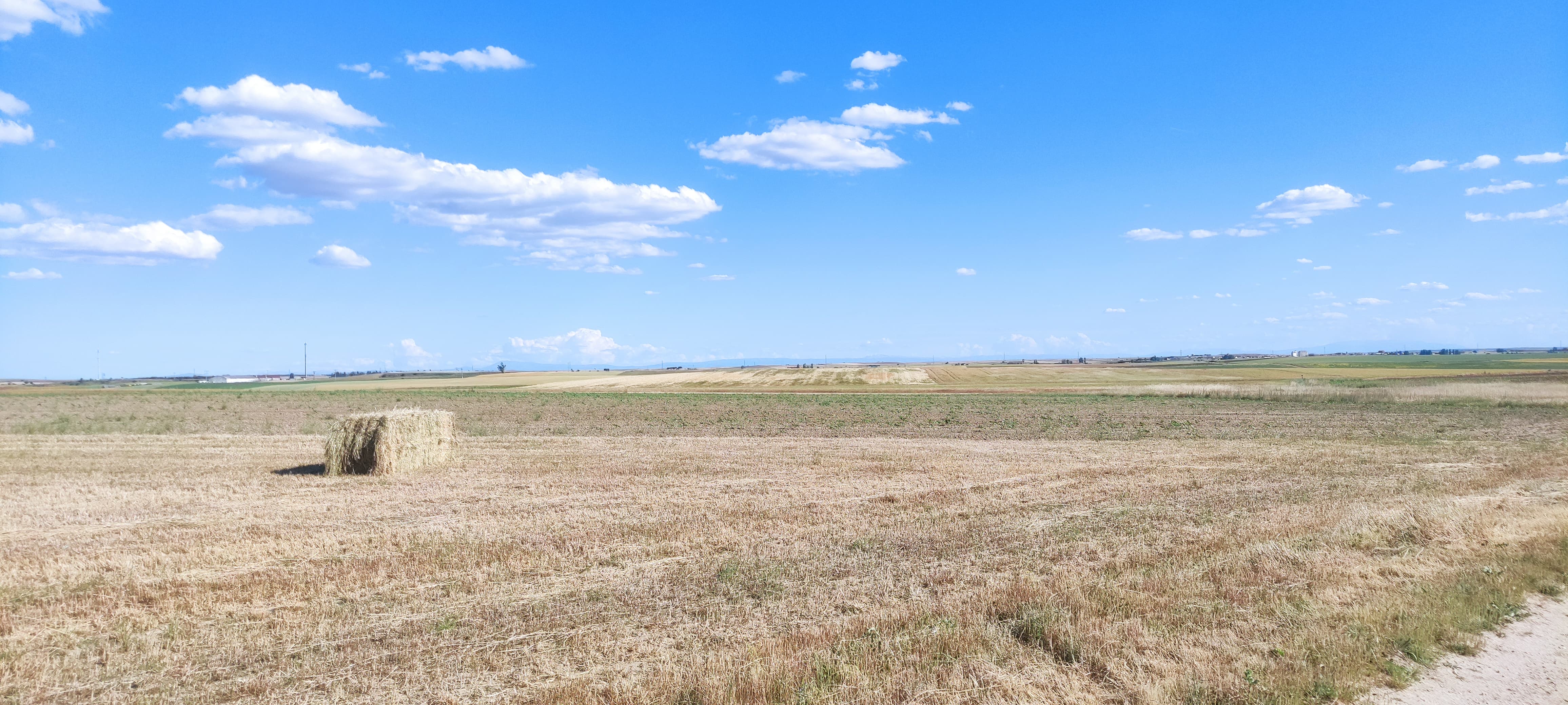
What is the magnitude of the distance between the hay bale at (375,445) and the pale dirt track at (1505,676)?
826 inches

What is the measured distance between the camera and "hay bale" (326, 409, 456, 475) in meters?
20.8

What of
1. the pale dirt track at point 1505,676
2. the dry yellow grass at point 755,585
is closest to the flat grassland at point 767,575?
the dry yellow grass at point 755,585

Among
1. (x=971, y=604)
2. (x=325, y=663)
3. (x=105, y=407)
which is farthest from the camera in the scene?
(x=105, y=407)

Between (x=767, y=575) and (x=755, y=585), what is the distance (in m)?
0.45

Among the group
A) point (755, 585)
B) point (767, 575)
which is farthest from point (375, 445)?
point (755, 585)

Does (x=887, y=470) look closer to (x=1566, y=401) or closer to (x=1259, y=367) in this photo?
(x=1566, y=401)

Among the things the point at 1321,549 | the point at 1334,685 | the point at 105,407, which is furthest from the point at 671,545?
the point at 105,407

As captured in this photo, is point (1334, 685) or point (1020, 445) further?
point (1020, 445)

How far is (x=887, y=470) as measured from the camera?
2125 centimetres

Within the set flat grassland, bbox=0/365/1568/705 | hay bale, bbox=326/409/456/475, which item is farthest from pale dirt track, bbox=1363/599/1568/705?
hay bale, bbox=326/409/456/475

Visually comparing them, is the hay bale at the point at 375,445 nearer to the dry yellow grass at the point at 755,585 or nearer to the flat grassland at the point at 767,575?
the flat grassland at the point at 767,575

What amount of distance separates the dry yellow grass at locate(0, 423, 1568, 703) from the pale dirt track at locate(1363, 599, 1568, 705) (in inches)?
10.4

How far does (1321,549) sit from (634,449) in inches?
793

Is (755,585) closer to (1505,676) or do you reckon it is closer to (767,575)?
(767,575)
